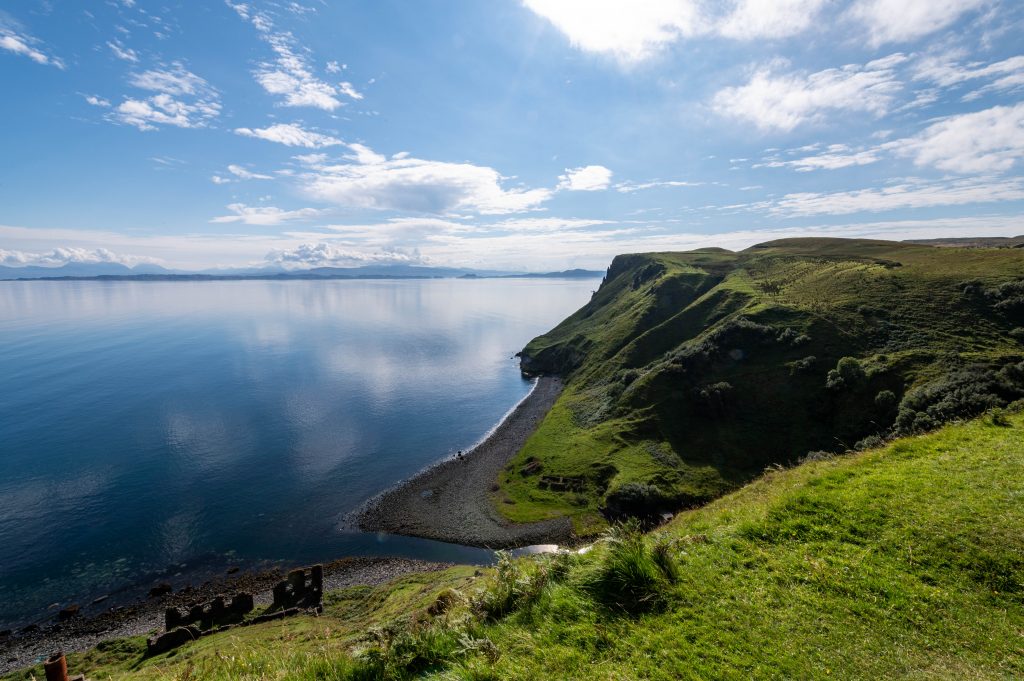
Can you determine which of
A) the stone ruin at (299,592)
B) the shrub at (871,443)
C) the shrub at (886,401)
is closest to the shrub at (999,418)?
the shrub at (871,443)

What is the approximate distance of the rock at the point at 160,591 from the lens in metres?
45.6

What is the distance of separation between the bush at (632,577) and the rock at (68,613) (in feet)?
193

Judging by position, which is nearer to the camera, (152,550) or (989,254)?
(152,550)

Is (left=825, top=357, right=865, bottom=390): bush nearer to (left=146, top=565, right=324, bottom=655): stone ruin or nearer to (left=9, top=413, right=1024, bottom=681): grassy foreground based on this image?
(left=9, top=413, right=1024, bottom=681): grassy foreground

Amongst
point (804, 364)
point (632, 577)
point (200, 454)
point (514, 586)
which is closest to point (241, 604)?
point (514, 586)

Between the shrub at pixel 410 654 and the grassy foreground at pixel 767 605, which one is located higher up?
the grassy foreground at pixel 767 605

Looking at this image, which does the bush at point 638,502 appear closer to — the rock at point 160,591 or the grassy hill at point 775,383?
the grassy hill at point 775,383

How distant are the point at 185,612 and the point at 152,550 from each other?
18.3 m

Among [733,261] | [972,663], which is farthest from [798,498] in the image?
[733,261]

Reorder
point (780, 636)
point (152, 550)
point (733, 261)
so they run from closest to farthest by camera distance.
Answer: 1. point (780, 636)
2. point (152, 550)
3. point (733, 261)

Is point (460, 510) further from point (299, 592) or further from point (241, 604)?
point (241, 604)

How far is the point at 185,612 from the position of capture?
131ft

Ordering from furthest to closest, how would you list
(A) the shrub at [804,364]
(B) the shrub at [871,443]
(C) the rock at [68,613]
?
1. (A) the shrub at [804,364]
2. (C) the rock at [68,613]
3. (B) the shrub at [871,443]

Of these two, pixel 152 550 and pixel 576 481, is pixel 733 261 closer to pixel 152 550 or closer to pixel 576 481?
pixel 576 481
